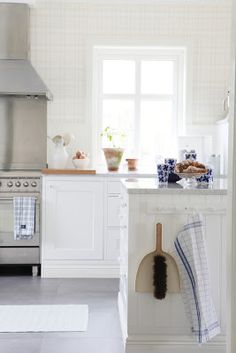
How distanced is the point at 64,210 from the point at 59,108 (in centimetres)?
116

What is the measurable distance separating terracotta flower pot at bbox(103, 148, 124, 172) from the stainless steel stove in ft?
2.54

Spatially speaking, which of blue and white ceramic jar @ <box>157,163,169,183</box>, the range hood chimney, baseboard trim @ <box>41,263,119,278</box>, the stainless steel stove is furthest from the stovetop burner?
blue and white ceramic jar @ <box>157,163,169,183</box>

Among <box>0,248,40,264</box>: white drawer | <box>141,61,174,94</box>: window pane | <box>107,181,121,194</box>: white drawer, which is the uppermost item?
<box>141,61,174,94</box>: window pane

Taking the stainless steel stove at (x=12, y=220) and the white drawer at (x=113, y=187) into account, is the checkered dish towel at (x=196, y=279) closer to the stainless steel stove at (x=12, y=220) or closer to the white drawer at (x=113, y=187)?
the white drawer at (x=113, y=187)

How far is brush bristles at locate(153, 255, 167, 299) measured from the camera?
2.92 m

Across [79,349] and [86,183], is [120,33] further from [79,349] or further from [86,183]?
[79,349]

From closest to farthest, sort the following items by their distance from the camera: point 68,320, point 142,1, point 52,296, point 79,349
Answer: point 79,349 < point 68,320 < point 52,296 < point 142,1

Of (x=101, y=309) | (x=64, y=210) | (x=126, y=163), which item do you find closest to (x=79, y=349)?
(x=101, y=309)

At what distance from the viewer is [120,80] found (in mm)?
5797

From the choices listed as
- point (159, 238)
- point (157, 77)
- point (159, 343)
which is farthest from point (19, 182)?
point (159, 343)

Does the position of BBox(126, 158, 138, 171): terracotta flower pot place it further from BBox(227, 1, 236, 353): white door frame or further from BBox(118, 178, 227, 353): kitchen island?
BBox(227, 1, 236, 353): white door frame

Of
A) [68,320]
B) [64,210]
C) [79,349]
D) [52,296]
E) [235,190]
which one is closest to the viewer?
[235,190]

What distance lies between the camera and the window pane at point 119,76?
577 centimetres

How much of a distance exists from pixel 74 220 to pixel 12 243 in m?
0.60
